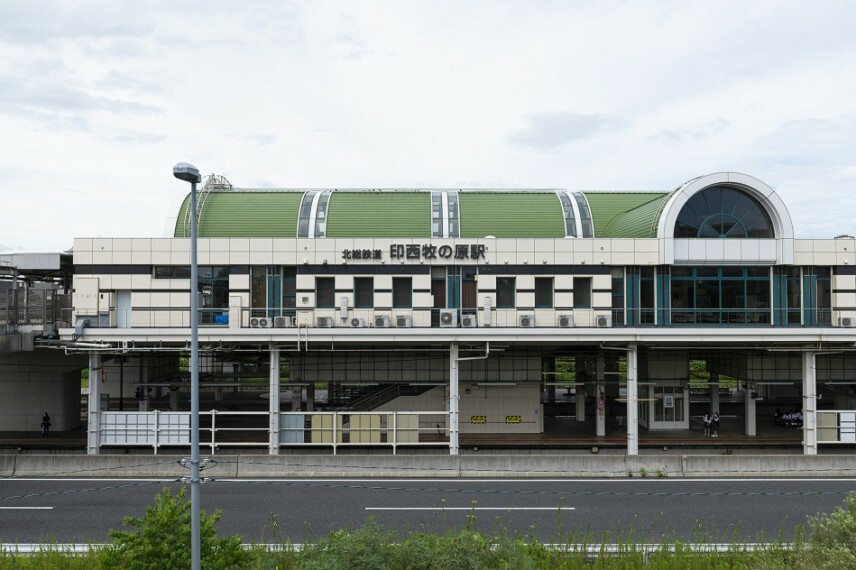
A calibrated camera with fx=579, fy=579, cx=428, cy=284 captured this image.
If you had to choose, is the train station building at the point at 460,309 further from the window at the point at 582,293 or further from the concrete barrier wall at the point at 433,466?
the concrete barrier wall at the point at 433,466

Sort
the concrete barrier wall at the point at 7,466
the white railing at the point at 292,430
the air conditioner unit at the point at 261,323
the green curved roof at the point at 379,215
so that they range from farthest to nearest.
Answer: the green curved roof at the point at 379,215 < the air conditioner unit at the point at 261,323 < the white railing at the point at 292,430 < the concrete barrier wall at the point at 7,466

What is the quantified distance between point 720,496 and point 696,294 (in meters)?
10.2

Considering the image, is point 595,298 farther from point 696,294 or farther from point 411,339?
point 411,339

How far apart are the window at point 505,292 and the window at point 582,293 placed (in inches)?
128

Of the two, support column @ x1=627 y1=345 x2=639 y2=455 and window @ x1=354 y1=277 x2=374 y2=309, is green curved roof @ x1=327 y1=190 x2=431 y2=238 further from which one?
support column @ x1=627 y1=345 x2=639 y2=455

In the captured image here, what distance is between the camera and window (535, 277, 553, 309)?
2908 cm

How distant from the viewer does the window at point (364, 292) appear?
28734 mm

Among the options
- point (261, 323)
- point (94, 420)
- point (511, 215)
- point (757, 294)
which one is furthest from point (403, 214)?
point (757, 294)

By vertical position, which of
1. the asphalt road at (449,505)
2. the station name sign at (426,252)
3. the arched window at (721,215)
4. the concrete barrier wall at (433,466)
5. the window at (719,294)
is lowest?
the asphalt road at (449,505)

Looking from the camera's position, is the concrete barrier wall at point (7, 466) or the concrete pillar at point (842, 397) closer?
Result: the concrete barrier wall at point (7, 466)

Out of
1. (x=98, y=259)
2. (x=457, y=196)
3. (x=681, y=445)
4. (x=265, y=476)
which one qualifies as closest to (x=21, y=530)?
(x=265, y=476)

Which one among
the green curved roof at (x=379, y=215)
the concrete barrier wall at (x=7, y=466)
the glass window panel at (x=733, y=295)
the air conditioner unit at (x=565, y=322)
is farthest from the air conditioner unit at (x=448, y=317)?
the concrete barrier wall at (x=7, y=466)

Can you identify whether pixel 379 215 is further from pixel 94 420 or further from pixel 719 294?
pixel 719 294

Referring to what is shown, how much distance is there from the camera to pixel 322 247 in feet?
93.4
